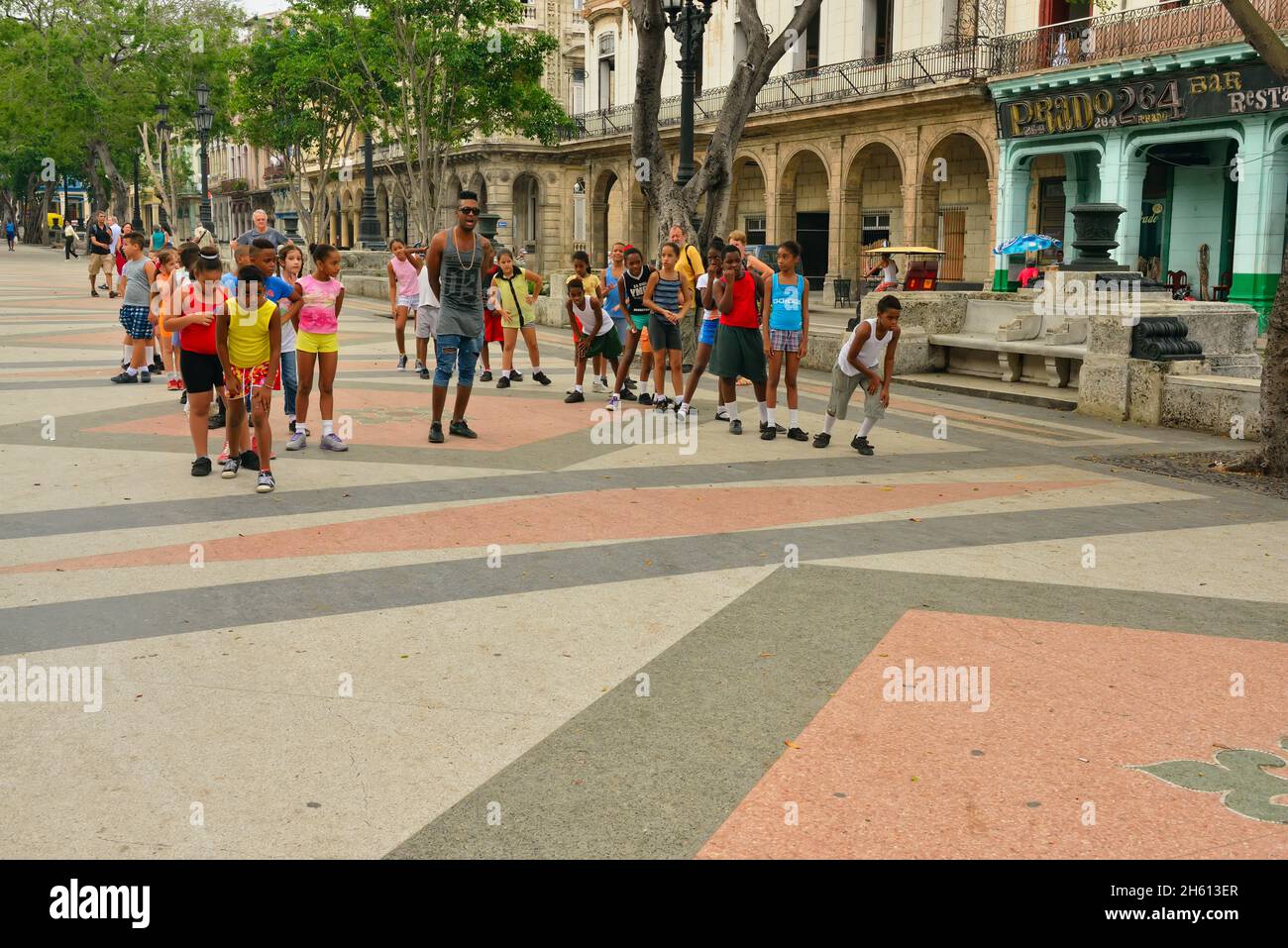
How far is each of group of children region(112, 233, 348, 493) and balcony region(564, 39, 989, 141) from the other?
2002cm

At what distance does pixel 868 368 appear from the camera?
1005 centimetres

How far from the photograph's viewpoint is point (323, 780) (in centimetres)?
390

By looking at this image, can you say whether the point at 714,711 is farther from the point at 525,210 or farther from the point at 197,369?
the point at 525,210

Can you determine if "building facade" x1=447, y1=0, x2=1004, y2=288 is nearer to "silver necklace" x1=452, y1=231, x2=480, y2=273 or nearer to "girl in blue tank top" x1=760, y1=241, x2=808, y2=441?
"girl in blue tank top" x1=760, y1=241, x2=808, y2=441

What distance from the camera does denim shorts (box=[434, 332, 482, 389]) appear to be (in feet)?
32.6

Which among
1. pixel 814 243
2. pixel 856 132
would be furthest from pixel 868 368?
pixel 814 243

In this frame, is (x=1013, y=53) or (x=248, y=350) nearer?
(x=248, y=350)

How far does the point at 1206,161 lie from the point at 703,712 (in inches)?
958

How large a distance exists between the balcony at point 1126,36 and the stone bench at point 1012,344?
9528mm

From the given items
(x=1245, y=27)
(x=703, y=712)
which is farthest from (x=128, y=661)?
(x=1245, y=27)

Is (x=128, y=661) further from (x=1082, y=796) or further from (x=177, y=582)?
(x=1082, y=796)

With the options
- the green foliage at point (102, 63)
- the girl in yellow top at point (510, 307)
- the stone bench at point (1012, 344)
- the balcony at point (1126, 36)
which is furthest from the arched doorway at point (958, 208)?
the green foliage at point (102, 63)

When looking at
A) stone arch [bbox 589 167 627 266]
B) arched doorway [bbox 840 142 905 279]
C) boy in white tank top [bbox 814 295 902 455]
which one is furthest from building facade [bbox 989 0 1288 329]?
stone arch [bbox 589 167 627 266]

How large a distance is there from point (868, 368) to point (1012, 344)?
5.16m
